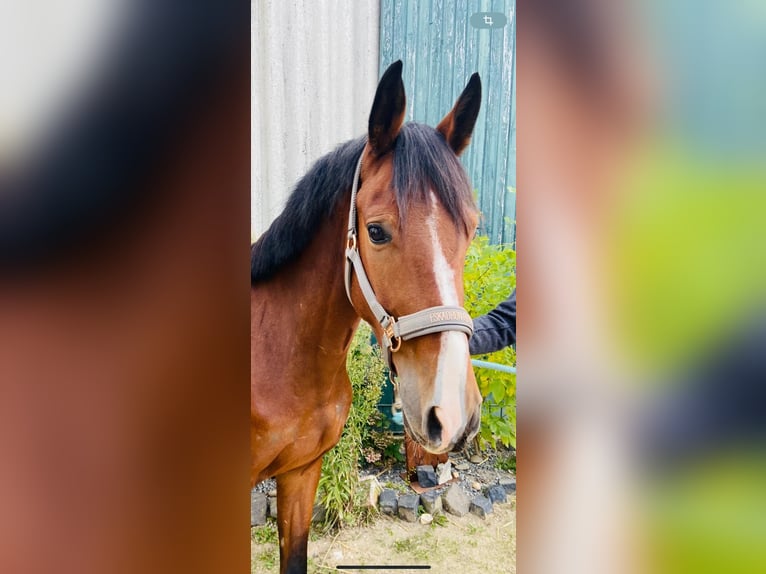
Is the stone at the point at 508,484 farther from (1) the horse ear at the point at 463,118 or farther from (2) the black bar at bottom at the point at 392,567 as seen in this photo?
(1) the horse ear at the point at 463,118

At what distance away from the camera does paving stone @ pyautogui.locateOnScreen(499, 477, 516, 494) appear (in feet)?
2.11

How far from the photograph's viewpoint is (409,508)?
0.67m

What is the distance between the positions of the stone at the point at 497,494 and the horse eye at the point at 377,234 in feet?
1.35

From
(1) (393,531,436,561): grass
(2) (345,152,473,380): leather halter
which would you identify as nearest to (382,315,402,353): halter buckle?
(2) (345,152,473,380): leather halter

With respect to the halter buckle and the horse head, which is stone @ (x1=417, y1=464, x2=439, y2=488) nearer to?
the horse head

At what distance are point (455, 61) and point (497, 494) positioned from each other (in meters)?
0.65

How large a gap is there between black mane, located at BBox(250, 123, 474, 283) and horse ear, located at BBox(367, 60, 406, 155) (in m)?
0.01

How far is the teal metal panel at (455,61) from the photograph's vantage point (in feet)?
2.00

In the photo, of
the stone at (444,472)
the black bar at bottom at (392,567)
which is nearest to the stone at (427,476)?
the stone at (444,472)

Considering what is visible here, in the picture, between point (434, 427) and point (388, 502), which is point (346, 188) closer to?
point (434, 427)

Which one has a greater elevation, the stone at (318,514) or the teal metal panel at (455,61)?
the teal metal panel at (455,61)
